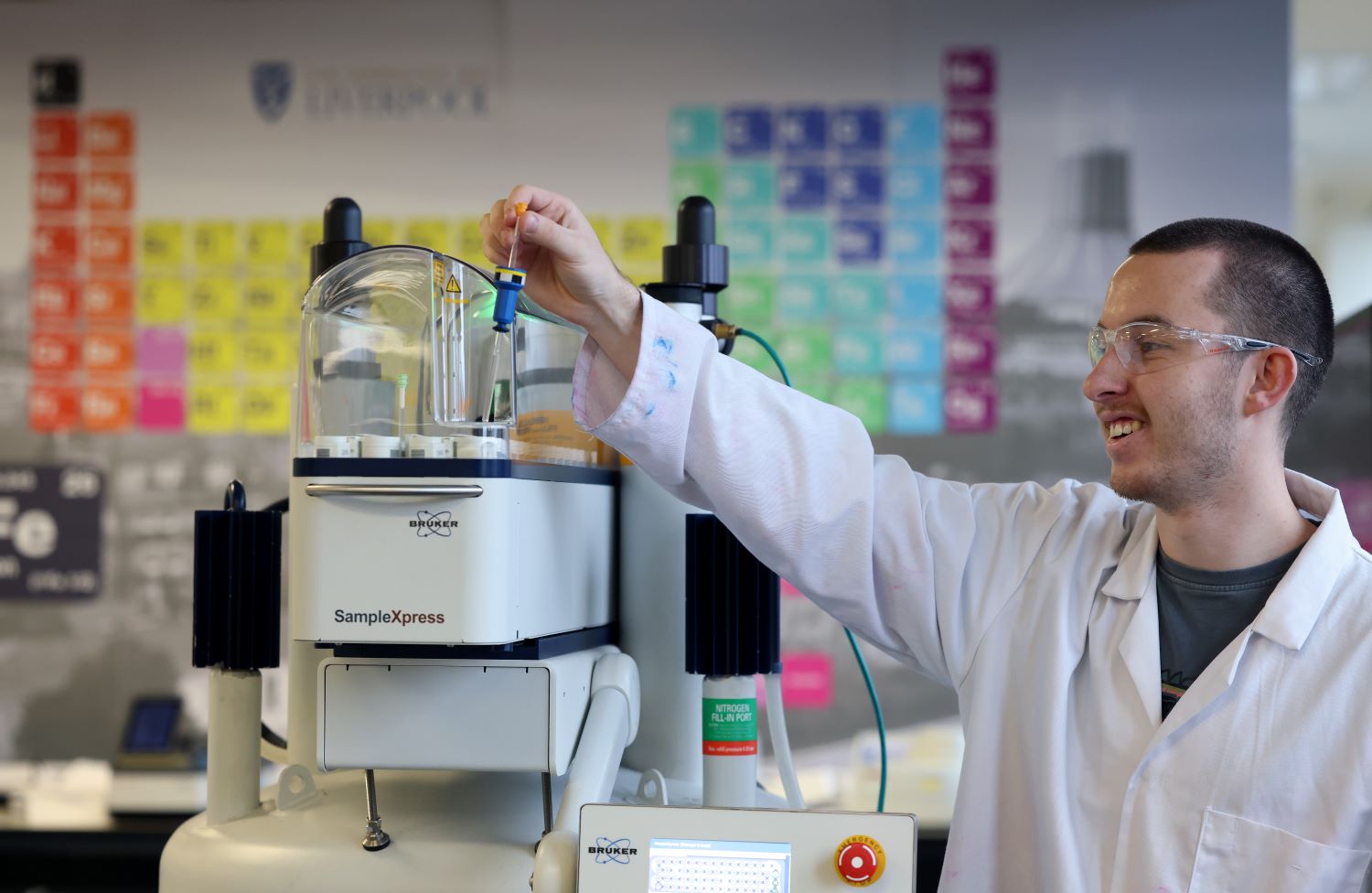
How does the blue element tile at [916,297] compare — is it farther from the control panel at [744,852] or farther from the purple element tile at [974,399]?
the control panel at [744,852]

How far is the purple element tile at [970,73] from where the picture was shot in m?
2.70

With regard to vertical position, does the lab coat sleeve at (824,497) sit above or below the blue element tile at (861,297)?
below

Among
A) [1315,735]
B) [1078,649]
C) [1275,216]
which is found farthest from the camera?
[1275,216]

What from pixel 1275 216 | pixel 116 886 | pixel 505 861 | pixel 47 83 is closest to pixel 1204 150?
pixel 1275 216

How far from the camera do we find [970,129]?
8.87ft

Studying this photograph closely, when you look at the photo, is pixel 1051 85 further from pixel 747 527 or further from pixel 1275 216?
pixel 747 527

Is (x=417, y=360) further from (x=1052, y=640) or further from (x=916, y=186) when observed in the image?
(x=916, y=186)

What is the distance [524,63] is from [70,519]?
1450 millimetres

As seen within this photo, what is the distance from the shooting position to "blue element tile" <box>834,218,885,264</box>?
2725 mm

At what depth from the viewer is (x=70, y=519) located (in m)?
2.77

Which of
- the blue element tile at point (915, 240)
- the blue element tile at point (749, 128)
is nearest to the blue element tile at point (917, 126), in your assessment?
the blue element tile at point (915, 240)

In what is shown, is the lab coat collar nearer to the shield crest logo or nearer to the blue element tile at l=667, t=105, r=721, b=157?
the blue element tile at l=667, t=105, r=721, b=157

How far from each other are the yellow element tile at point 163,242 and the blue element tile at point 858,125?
1492 mm

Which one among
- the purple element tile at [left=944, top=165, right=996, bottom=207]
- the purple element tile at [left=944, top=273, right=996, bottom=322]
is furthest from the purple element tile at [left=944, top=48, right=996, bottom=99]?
the purple element tile at [left=944, top=273, right=996, bottom=322]
